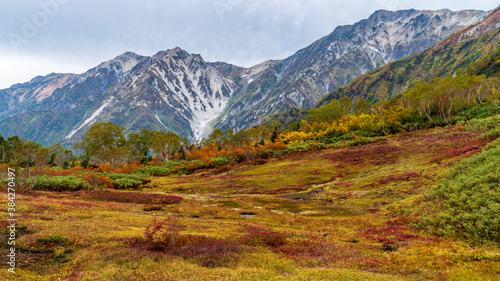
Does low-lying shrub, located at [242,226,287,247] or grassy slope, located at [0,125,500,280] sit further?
low-lying shrub, located at [242,226,287,247]

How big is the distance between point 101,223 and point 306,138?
91191mm

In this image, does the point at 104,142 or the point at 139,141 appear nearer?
the point at 104,142

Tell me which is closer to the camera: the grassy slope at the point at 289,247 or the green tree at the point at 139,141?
the grassy slope at the point at 289,247

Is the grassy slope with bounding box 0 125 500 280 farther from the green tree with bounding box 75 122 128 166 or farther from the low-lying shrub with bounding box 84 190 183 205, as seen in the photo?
the green tree with bounding box 75 122 128 166

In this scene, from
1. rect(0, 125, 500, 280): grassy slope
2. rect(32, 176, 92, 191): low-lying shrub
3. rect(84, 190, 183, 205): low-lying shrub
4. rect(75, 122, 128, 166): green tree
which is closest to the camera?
rect(0, 125, 500, 280): grassy slope

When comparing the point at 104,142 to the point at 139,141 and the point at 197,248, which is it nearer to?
the point at 139,141

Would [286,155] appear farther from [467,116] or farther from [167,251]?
[167,251]

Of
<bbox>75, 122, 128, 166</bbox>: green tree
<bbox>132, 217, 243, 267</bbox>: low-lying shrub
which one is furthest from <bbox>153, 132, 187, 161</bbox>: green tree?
<bbox>132, 217, 243, 267</bbox>: low-lying shrub

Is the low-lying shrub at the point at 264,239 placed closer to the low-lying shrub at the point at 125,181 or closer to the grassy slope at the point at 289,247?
the grassy slope at the point at 289,247

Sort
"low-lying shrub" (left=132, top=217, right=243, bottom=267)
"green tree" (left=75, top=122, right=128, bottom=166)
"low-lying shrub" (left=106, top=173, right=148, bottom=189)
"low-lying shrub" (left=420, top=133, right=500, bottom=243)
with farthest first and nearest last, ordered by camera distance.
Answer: "green tree" (left=75, top=122, right=128, bottom=166) < "low-lying shrub" (left=106, top=173, right=148, bottom=189) < "low-lying shrub" (left=420, top=133, right=500, bottom=243) < "low-lying shrub" (left=132, top=217, right=243, bottom=267)

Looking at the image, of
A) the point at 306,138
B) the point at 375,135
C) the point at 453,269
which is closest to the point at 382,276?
the point at 453,269

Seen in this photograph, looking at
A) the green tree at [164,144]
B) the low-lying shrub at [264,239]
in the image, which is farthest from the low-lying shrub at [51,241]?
the green tree at [164,144]

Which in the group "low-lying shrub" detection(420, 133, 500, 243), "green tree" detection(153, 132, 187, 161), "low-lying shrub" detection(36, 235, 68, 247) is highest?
"green tree" detection(153, 132, 187, 161)

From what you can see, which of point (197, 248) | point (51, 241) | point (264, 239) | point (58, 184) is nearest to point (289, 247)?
point (264, 239)
